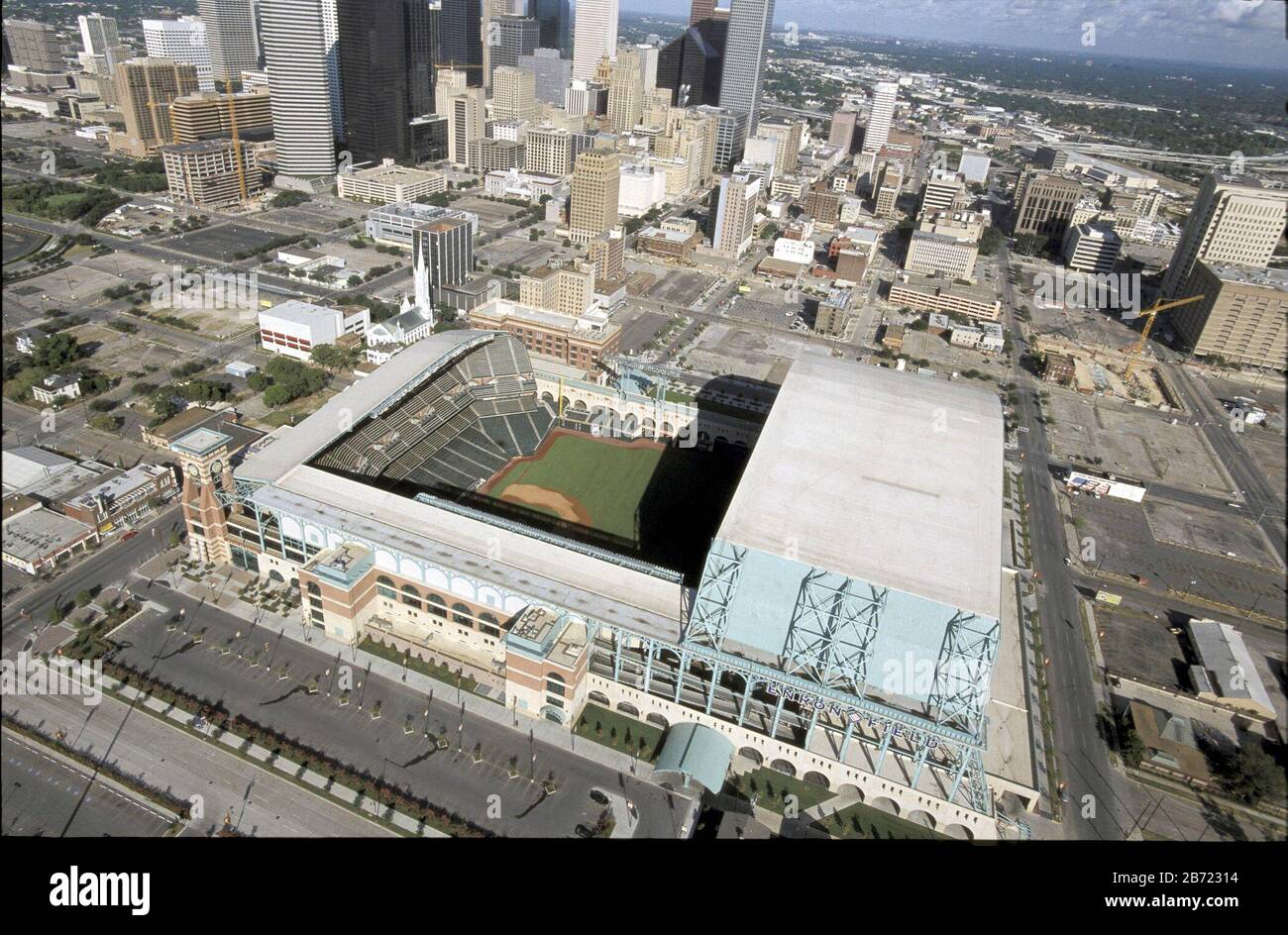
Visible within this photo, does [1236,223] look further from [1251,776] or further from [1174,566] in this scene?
[1251,776]

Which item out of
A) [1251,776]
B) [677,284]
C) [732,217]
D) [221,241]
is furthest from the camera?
[732,217]

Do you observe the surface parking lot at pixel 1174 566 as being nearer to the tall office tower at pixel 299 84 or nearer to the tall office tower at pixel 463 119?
the tall office tower at pixel 299 84

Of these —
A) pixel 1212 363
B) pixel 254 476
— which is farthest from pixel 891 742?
pixel 1212 363

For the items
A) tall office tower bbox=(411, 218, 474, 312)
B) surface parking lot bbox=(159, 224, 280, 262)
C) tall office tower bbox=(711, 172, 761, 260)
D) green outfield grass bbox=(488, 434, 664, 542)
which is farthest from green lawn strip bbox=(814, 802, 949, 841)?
surface parking lot bbox=(159, 224, 280, 262)

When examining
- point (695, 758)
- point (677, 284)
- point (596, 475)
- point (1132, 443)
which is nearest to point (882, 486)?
point (695, 758)

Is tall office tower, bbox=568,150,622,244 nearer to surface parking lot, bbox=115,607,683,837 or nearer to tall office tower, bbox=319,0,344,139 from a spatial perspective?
tall office tower, bbox=319,0,344,139
